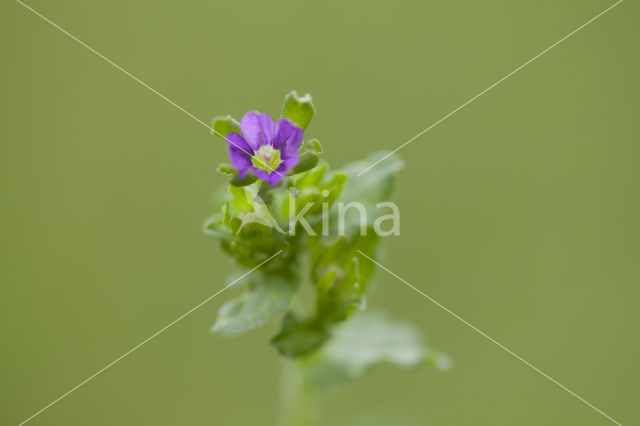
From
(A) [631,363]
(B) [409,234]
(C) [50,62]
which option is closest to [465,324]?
(B) [409,234]

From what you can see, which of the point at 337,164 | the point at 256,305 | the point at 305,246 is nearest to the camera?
the point at 256,305

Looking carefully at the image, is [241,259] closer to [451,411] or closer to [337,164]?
[337,164]

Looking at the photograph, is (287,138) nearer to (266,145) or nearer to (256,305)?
(266,145)

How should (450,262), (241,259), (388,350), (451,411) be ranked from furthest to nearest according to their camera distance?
(450,262) → (451,411) → (388,350) → (241,259)

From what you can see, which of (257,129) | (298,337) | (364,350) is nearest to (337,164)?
(364,350)

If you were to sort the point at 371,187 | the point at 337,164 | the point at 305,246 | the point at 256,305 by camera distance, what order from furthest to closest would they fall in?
the point at 337,164 < the point at 371,187 < the point at 305,246 < the point at 256,305

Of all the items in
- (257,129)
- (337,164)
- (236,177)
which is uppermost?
(257,129)

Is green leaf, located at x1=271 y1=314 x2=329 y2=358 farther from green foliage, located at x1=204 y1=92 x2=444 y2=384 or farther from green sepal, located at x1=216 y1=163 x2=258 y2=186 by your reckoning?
green sepal, located at x1=216 y1=163 x2=258 y2=186
